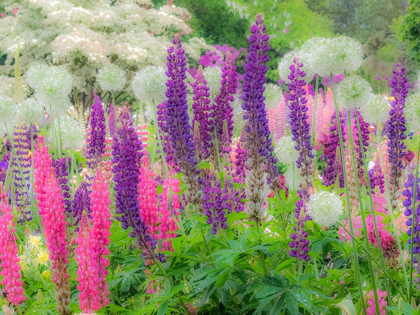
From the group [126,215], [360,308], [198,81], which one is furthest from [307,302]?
[198,81]

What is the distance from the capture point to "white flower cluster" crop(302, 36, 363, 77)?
2.42 meters

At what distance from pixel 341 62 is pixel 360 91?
160 mm

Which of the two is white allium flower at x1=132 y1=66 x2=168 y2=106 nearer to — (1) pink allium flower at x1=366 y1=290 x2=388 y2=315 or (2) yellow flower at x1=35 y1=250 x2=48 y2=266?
(2) yellow flower at x1=35 y1=250 x2=48 y2=266

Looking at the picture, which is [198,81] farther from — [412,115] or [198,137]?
[412,115]

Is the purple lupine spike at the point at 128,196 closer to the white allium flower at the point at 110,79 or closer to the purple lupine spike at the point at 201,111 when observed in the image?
the purple lupine spike at the point at 201,111

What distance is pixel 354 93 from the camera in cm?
241

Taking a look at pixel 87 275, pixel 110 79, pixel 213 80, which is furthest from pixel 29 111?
pixel 87 275

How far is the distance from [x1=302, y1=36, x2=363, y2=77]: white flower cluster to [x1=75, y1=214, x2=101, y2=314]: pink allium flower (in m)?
1.28

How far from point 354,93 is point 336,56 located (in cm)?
19

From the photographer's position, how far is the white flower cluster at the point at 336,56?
242cm

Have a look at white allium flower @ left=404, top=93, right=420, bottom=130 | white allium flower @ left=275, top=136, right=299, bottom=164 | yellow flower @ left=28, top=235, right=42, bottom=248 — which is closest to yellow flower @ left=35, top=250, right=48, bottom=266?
yellow flower @ left=28, top=235, right=42, bottom=248

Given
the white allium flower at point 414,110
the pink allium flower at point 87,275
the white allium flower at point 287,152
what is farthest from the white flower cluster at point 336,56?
the pink allium flower at point 87,275

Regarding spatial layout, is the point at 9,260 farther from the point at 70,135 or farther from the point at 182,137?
the point at 70,135

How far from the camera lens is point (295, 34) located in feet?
77.5
